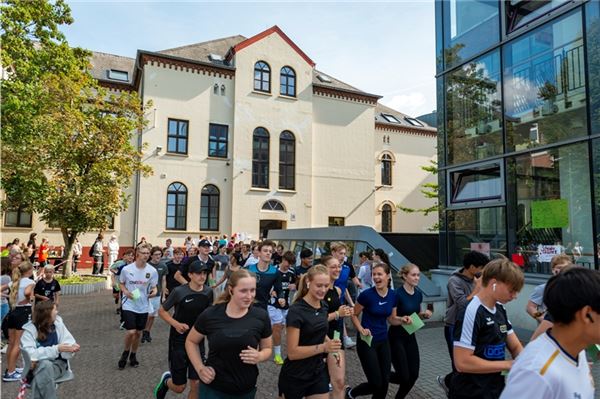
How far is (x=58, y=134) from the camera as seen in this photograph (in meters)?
16.3

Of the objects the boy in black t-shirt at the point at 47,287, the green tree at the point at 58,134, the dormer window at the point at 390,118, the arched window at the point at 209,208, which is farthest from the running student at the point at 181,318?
the dormer window at the point at 390,118

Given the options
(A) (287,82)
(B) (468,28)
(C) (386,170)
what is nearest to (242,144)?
(A) (287,82)

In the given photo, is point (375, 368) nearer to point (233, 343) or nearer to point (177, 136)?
point (233, 343)

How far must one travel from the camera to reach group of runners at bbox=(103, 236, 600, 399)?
1823 mm

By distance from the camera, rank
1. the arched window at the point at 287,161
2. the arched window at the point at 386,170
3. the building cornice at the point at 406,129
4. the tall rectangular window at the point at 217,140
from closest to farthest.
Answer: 1. the tall rectangular window at the point at 217,140
2. the arched window at the point at 287,161
3. the arched window at the point at 386,170
4. the building cornice at the point at 406,129

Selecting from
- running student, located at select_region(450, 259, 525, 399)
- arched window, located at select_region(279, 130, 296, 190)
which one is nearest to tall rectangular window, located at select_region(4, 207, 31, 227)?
arched window, located at select_region(279, 130, 296, 190)

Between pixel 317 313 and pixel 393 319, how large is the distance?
4.78 ft

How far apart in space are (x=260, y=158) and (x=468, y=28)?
17.7 meters

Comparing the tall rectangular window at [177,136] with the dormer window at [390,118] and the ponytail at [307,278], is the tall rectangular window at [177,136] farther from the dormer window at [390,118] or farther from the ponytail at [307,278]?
the ponytail at [307,278]

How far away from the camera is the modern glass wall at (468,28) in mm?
10953

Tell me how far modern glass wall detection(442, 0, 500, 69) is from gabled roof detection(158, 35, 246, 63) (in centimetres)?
1839

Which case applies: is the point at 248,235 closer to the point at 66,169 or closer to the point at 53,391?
the point at 66,169

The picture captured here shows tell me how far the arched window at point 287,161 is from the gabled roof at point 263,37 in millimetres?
5628

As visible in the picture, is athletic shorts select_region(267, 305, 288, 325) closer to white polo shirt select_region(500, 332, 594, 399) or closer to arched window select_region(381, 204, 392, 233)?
white polo shirt select_region(500, 332, 594, 399)
